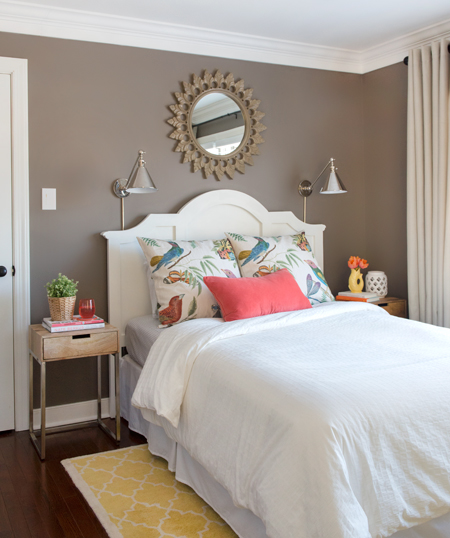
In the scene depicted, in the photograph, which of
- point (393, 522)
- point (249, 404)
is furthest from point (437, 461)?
point (249, 404)

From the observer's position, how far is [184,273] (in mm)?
2887

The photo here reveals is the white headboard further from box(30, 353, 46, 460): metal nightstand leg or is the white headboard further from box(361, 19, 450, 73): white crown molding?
box(361, 19, 450, 73): white crown molding

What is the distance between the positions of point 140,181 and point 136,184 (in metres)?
0.03

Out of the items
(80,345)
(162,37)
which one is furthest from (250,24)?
(80,345)

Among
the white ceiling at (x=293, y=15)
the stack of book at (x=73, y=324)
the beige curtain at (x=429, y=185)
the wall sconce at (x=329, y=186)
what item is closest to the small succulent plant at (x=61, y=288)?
the stack of book at (x=73, y=324)

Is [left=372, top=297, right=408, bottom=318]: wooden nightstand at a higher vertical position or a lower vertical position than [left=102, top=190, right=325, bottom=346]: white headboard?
lower

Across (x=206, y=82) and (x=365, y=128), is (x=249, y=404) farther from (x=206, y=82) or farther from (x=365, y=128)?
(x=365, y=128)

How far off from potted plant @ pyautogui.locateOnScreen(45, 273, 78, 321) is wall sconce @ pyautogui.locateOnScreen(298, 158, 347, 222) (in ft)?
5.97

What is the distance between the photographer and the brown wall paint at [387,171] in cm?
375

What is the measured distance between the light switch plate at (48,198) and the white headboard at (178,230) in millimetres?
355

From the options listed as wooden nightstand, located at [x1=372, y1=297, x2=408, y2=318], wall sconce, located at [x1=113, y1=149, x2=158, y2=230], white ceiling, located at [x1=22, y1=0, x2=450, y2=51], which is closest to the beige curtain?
wooden nightstand, located at [x1=372, y1=297, x2=408, y2=318]

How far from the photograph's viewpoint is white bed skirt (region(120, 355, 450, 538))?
1.69m

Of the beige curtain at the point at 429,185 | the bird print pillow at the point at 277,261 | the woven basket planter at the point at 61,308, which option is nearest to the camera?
the woven basket planter at the point at 61,308

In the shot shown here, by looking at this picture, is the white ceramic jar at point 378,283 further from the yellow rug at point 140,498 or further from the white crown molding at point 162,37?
the yellow rug at point 140,498
